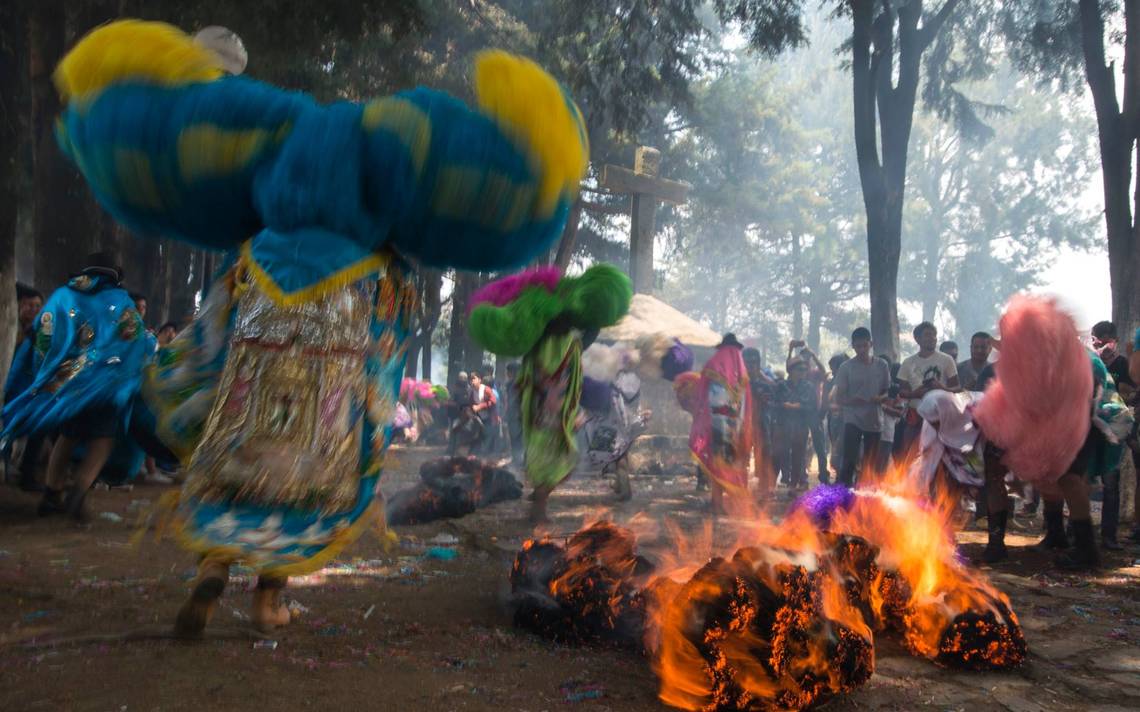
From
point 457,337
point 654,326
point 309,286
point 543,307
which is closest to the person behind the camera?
point 309,286

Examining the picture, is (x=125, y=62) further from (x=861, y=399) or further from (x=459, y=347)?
(x=459, y=347)

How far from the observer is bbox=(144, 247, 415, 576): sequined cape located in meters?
2.87

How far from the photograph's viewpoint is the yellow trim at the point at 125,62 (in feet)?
10.2

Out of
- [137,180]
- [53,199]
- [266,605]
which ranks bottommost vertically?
[266,605]

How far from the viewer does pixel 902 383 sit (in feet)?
29.2

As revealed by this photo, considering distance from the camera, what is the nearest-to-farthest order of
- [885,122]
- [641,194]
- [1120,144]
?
1. [1120,144]
2. [885,122]
3. [641,194]

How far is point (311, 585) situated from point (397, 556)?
3.50 feet

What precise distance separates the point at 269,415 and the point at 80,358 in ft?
11.9

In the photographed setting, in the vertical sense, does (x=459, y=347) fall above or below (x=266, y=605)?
above

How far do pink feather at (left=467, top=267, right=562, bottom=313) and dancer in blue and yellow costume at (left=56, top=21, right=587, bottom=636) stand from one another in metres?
3.54

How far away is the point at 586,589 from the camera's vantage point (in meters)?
3.83

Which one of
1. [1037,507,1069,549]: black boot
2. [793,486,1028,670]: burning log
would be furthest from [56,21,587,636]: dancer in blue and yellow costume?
[1037,507,1069,549]: black boot

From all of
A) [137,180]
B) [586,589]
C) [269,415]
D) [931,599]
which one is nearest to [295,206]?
[137,180]

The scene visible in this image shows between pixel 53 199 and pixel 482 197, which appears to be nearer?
pixel 482 197
